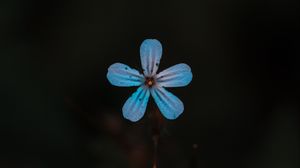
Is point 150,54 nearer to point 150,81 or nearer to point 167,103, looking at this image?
point 150,81

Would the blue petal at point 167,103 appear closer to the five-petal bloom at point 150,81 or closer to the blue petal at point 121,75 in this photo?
the five-petal bloom at point 150,81

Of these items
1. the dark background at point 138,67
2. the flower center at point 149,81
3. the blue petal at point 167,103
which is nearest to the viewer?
the blue petal at point 167,103

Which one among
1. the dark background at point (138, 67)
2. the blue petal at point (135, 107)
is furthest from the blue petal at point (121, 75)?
the dark background at point (138, 67)

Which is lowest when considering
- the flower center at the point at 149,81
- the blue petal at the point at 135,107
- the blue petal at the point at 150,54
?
the blue petal at the point at 135,107

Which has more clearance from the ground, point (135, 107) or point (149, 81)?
point (149, 81)

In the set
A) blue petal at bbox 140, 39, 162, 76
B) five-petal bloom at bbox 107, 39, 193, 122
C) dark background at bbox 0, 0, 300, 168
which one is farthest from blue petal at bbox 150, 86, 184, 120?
dark background at bbox 0, 0, 300, 168

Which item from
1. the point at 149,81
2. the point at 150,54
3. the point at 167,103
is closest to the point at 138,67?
the point at 149,81
